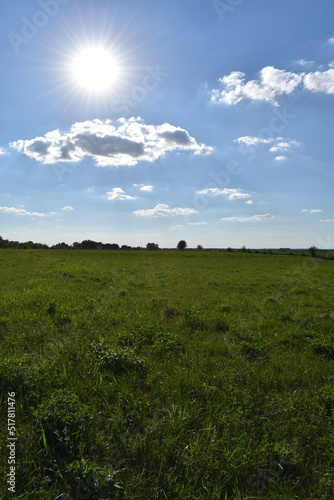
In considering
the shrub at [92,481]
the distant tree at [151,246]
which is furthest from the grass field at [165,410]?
the distant tree at [151,246]

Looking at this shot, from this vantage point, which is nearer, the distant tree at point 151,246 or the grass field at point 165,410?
the grass field at point 165,410

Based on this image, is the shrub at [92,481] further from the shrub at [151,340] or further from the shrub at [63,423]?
the shrub at [151,340]

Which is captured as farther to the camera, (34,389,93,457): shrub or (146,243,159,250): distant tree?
(146,243,159,250): distant tree

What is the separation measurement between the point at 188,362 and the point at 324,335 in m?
4.90

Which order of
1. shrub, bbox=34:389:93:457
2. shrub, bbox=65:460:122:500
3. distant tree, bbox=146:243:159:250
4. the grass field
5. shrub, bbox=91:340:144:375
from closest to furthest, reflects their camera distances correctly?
shrub, bbox=65:460:122:500 < the grass field < shrub, bbox=34:389:93:457 < shrub, bbox=91:340:144:375 < distant tree, bbox=146:243:159:250

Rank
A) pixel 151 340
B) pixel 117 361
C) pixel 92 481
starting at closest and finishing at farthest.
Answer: pixel 92 481, pixel 117 361, pixel 151 340

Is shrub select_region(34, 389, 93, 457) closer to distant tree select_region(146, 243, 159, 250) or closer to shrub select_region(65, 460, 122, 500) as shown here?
shrub select_region(65, 460, 122, 500)

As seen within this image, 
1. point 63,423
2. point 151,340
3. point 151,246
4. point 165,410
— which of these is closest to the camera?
point 63,423

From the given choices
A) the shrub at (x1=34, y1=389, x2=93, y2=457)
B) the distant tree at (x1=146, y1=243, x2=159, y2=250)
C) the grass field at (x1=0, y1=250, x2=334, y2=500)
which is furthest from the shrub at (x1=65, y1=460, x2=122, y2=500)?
the distant tree at (x1=146, y1=243, x2=159, y2=250)

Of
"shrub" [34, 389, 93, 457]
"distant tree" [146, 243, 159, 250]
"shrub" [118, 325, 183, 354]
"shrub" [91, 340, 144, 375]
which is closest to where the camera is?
"shrub" [34, 389, 93, 457]

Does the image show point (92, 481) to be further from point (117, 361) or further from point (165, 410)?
point (117, 361)

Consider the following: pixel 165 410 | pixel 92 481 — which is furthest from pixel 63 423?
pixel 165 410

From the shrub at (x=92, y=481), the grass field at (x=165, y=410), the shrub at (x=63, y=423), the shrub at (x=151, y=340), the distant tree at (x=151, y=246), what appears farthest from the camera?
the distant tree at (x=151, y=246)

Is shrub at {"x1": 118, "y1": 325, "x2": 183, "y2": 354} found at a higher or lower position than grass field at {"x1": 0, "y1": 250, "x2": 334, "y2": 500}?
higher
